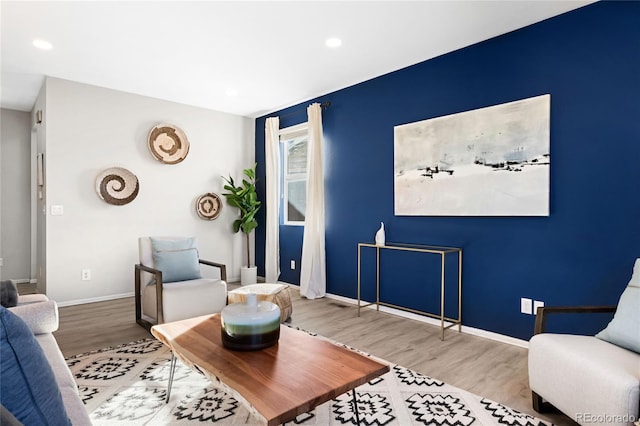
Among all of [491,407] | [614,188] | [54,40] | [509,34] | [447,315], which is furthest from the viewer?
[447,315]

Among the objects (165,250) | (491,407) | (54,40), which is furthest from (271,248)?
(491,407)

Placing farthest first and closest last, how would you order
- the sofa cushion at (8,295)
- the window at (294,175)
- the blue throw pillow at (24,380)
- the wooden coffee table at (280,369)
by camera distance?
the window at (294,175)
the sofa cushion at (8,295)
the wooden coffee table at (280,369)
the blue throw pillow at (24,380)

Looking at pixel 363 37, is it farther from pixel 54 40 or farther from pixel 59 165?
pixel 59 165

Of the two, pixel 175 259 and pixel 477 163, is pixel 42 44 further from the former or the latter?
pixel 477 163

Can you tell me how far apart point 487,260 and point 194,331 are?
2.43m

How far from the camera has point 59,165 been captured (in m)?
4.07

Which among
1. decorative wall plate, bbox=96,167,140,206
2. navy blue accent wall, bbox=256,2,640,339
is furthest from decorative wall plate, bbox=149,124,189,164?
navy blue accent wall, bbox=256,2,640,339

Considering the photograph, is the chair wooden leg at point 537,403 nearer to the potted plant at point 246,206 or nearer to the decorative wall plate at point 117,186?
the potted plant at point 246,206

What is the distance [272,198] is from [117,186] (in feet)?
6.41

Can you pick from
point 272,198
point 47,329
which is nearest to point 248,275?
point 272,198

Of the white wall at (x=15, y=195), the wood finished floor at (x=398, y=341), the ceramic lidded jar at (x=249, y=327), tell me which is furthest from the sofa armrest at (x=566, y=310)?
the white wall at (x=15, y=195)

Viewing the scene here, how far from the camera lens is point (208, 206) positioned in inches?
208

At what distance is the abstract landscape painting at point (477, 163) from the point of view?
9.23 feet
